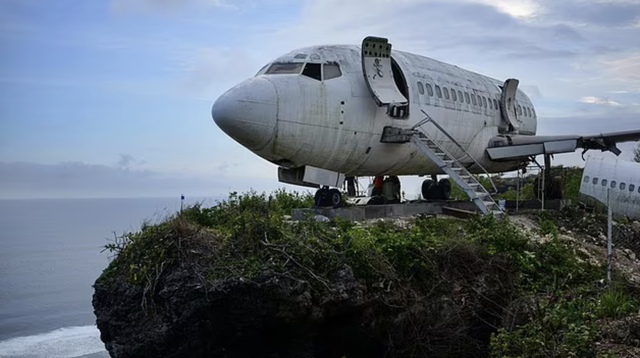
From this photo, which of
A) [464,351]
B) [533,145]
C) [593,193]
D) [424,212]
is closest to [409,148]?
[424,212]

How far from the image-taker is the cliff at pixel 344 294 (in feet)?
37.3

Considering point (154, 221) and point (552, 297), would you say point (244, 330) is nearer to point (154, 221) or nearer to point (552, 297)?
point (154, 221)

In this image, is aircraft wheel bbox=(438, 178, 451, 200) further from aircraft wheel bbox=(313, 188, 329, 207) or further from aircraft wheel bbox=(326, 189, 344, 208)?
aircraft wheel bbox=(313, 188, 329, 207)

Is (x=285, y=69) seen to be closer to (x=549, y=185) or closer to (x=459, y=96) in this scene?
(x=459, y=96)

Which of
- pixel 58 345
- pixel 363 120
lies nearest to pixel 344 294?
pixel 363 120

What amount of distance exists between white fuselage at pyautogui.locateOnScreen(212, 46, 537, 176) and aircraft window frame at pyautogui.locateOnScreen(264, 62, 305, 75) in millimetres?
45

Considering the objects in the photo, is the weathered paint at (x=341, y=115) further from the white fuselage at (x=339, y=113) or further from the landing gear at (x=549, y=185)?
the landing gear at (x=549, y=185)

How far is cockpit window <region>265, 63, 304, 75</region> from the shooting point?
1605 centimetres

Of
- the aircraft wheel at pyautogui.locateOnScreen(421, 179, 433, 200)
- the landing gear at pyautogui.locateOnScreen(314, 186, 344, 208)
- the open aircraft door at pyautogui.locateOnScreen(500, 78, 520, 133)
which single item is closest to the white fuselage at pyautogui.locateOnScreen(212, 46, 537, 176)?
the landing gear at pyautogui.locateOnScreen(314, 186, 344, 208)

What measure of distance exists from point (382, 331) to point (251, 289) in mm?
2438

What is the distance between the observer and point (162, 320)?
11469 mm

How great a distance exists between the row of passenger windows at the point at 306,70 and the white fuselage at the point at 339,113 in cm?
3

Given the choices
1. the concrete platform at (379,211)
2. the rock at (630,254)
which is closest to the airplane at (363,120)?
the concrete platform at (379,211)

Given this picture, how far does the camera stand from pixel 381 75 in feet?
56.3
